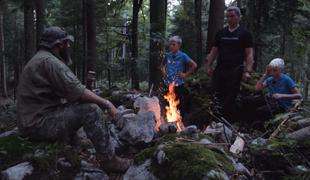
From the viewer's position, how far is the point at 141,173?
500 cm

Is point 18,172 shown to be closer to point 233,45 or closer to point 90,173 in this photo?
point 90,173

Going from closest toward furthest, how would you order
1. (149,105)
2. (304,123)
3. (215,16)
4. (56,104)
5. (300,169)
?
(300,169)
(56,104)
(304,123)
(149,105)
(215,16)

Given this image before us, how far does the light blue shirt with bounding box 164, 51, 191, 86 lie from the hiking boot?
344 centimetres

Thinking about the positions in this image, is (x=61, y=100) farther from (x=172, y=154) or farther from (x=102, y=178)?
(x=172, y=154)

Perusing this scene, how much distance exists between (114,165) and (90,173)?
390mm

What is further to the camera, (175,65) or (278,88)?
(175,65)

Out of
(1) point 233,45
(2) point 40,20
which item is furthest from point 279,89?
(2) point 40,20

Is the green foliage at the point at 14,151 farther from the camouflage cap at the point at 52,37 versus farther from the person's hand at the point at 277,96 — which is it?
the person's hand at the point at 277,96

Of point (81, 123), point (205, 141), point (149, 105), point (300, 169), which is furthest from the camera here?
point (149, 105)

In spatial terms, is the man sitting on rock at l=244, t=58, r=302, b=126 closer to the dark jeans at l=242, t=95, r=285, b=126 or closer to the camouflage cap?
the dark jeans at l=242, t=95, r=285, b=126

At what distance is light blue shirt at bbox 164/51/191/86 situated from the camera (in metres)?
8.66

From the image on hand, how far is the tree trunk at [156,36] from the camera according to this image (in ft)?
37.8

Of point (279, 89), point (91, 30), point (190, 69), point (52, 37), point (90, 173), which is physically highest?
point (91, 30)

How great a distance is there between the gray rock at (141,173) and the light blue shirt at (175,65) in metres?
3.81
